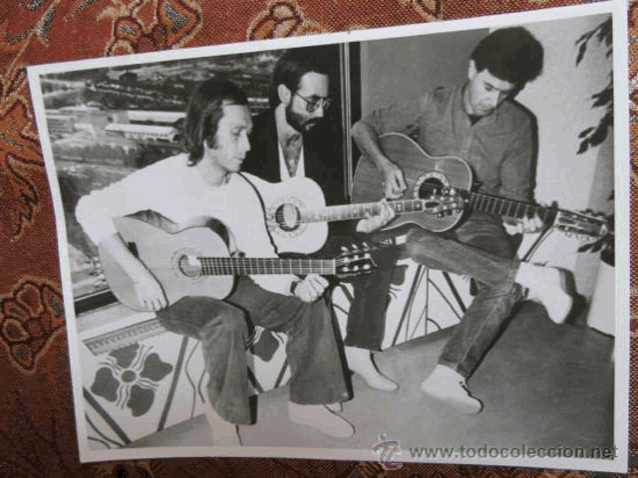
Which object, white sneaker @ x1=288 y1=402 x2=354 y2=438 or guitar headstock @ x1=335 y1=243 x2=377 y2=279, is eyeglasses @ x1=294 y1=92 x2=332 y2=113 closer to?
guitar headstock @ x1=335 y1=243 x2=377 y2=279

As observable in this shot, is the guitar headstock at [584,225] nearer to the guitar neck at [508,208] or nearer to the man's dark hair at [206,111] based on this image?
the guitar neck at [508,208]

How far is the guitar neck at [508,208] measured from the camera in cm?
46

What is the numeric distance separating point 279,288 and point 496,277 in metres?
0.19

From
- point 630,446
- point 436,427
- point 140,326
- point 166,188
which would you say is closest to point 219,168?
point 166,188

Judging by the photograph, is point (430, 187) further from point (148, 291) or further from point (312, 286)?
point (148, 291)

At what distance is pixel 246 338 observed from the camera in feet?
1.72

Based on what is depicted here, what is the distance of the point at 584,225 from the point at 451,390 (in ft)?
0.60

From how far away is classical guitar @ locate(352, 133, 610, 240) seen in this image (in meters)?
0.46

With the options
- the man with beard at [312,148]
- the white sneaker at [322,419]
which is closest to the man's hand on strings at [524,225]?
the man with beard at [312,148]

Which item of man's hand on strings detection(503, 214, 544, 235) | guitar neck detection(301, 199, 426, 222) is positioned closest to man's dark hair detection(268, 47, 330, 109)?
guitar neck detection(301, 199, 426, 222)

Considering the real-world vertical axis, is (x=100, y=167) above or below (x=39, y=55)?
below

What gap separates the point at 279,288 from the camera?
52 centimetres

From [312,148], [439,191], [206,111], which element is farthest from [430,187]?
[206,111]

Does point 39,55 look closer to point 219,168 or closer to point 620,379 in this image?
point 219,168
